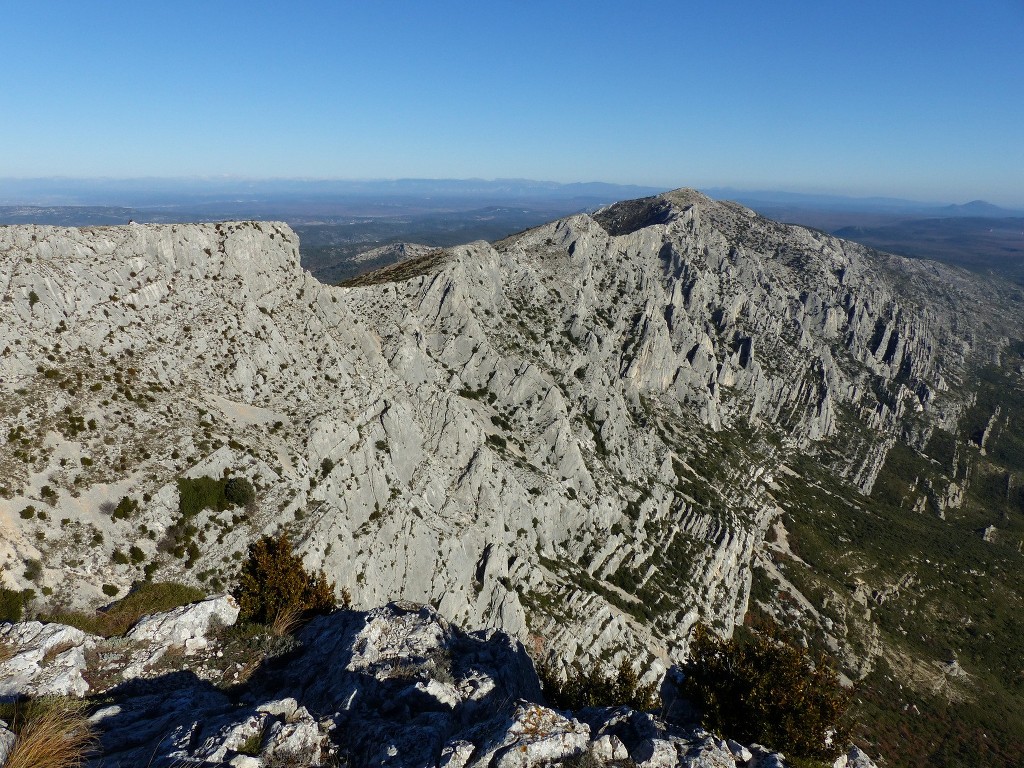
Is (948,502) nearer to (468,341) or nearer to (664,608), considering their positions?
(664,608)

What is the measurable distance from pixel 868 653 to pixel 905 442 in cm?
12661

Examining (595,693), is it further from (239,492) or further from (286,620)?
(239,492)

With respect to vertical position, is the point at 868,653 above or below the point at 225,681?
below

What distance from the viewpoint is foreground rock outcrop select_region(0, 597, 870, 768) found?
47.2ft

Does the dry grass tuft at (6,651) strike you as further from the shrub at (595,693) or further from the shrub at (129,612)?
the shrub at (595,693)

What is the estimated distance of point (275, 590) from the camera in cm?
2783

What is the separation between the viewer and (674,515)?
11106cm

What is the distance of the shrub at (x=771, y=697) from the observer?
20000 millimetres

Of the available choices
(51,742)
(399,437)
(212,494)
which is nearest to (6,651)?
(51,742)

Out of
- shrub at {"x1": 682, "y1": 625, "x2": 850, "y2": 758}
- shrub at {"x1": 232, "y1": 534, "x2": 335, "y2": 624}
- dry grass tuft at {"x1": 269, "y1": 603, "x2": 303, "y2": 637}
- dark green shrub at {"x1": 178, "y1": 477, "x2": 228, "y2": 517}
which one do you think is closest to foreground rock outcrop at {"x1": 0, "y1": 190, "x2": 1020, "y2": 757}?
dark green shrub at {"x1": 178, "y1": 477, "x2": 228, "y2": 517}

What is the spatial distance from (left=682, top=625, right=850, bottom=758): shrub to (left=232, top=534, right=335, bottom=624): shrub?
21659 millimetres

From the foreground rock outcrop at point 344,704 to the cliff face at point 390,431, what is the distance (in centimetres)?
1790

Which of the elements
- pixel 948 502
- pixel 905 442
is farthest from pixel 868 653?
pixel 905 442

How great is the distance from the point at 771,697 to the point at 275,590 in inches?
1048
